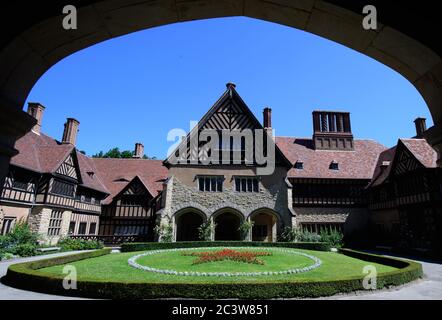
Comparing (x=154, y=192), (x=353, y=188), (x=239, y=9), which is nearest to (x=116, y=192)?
(x=154, y=192)

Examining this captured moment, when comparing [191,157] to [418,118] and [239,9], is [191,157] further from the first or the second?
[418,118]

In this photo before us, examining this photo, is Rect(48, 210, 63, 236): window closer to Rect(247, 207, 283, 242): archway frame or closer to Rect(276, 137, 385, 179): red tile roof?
Rect(247, 207, 283, 242): archway frame

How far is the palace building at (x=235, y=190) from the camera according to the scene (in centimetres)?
2056

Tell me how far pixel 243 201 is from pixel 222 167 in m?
3.58

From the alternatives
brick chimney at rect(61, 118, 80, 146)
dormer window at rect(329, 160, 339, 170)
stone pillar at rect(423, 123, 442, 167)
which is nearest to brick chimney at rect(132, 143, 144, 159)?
brick chimney at rect(61, 118, 80, 146)

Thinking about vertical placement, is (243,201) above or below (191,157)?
below

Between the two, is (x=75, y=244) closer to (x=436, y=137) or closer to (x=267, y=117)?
(x=267, y=117)

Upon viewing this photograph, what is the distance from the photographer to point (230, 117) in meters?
25.4

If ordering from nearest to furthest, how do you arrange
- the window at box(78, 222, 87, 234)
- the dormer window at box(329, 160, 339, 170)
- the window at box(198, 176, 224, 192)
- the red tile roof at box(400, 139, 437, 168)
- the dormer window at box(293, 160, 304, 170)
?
the red tile roof at box(400, 139, 437, 168) < the window at box(198, 176, 224, 192) < the window at box(78, 222, 87, 234) < the dormer window at box(293, 160, 304, 170) < the dormer window at box(329, 160, 339, 170)

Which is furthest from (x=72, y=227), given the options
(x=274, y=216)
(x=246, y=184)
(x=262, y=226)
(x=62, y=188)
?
(x=274, y=216)

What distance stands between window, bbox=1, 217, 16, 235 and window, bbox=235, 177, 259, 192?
17.0 metres

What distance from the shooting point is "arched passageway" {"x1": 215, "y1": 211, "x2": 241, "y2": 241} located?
25859mm

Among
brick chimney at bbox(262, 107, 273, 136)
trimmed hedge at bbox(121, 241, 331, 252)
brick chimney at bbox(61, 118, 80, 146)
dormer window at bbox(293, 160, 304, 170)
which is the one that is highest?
brick chimney at bbox(262, 107, 273, 136)

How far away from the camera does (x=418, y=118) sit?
2792 cm
